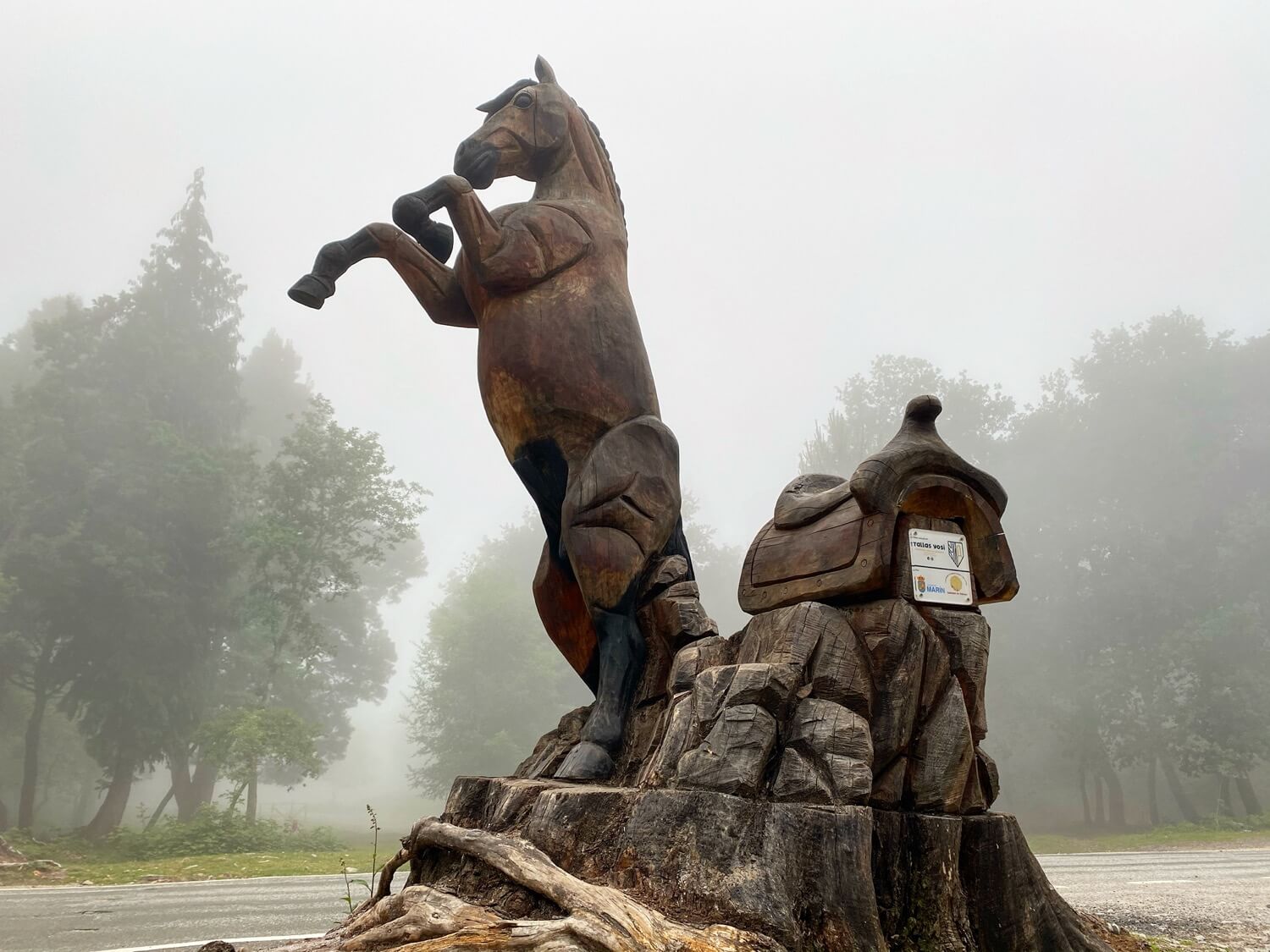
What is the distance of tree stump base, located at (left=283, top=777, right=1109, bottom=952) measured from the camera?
200 cm

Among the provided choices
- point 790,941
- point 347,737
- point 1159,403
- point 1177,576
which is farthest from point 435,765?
point 790,941

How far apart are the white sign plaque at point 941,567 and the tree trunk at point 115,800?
15384 millimetres

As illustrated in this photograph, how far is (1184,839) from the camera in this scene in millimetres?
13781

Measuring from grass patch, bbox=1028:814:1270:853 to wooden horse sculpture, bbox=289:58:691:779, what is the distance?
456 inches

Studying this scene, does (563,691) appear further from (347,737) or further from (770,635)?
(770,635)

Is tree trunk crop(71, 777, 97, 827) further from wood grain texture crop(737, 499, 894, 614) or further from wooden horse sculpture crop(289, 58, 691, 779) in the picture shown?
wood grain texture crop(737, 499, 894, 614)

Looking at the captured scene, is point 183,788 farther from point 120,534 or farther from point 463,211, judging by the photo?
point 463,211

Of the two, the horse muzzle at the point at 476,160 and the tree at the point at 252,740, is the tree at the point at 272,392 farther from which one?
the horse muzzle at the point at 476,160

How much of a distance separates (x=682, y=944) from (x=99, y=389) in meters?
18.1

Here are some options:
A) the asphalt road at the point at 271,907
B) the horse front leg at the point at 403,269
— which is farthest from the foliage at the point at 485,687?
the horse front leg at the point at 403,269

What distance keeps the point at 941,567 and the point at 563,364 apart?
5.03ft

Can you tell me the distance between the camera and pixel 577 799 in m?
2.49

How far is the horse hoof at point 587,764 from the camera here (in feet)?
9.83

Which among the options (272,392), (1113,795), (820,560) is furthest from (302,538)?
(1113,795)
